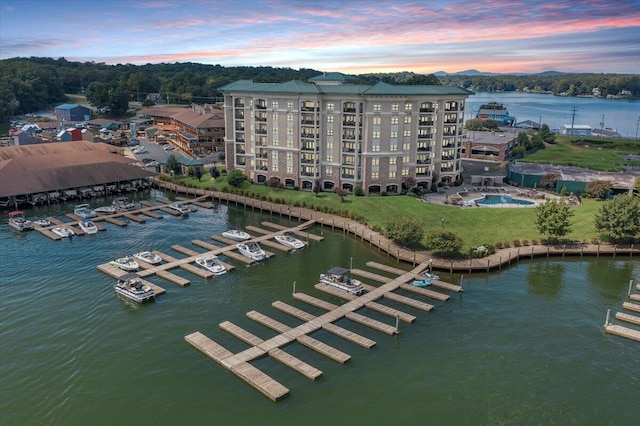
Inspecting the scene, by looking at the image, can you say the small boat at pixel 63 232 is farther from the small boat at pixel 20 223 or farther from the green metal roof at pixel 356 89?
the green metal roof at pixel 356 89

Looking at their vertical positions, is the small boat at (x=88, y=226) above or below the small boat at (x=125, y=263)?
above

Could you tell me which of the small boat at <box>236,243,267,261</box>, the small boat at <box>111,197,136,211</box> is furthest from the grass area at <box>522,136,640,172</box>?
the small boat at <box>111,197,136,211</box>

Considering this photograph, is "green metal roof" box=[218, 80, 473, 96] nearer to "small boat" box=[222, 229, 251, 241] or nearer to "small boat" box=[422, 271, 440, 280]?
"small boat" box=[222, 229, 251, 241]

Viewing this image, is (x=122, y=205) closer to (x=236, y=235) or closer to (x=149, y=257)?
(x=236, y=235)

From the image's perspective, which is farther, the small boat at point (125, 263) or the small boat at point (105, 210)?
the small boat at point (105, 210)

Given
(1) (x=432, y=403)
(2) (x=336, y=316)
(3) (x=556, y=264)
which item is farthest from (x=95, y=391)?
(3) (x=556, y=264)

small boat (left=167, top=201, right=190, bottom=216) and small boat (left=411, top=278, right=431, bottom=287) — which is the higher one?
small boat (left=167, top=201, right=190, bottom=216)

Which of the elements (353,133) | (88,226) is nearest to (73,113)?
(88,226)

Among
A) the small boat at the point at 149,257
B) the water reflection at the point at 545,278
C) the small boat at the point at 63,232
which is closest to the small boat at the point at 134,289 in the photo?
the small boat at the point at 149,257
